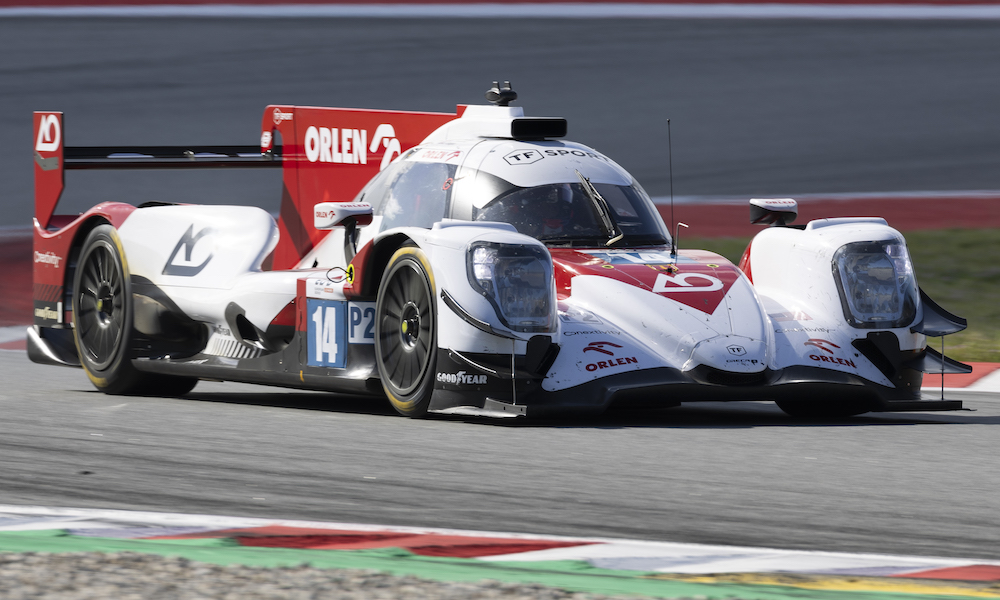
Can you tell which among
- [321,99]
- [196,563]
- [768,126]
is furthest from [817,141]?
[196,563]

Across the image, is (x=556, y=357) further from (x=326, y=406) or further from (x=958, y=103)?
(x=958, y=103)

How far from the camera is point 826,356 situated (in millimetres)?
7457

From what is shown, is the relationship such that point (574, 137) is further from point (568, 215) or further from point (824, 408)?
point (824, 408)

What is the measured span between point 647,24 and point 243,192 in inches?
570

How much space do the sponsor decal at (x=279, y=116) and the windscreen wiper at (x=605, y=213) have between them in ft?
8.82

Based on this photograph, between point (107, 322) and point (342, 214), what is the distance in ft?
7.57

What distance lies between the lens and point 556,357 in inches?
278

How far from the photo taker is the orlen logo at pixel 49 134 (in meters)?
10.1

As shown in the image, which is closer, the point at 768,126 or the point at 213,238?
the point at 213,238

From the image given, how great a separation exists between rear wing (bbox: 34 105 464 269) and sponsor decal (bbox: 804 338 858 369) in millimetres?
2521

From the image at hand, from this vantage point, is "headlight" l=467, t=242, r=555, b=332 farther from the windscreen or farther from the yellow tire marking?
the yellow tire marking

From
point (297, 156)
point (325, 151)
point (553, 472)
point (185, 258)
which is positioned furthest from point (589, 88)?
point (553, 472)

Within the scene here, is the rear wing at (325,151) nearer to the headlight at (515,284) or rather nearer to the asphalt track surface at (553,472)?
the asphalt track surface at (553,472)

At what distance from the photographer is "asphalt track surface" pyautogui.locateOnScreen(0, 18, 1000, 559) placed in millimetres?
5199
